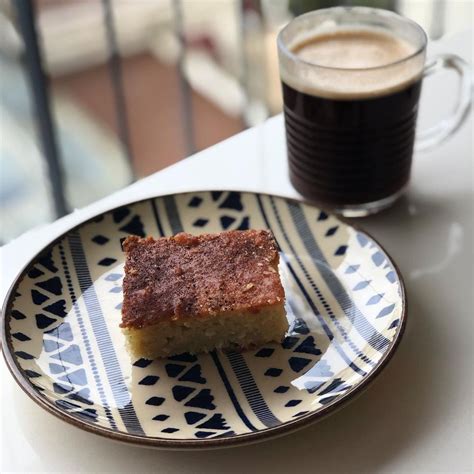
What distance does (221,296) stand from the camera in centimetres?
77

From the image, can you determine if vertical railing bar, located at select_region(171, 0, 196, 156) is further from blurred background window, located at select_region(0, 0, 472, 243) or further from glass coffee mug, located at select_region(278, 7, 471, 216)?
glass coffee mug, located at select_region(278, 7, 471, 216)

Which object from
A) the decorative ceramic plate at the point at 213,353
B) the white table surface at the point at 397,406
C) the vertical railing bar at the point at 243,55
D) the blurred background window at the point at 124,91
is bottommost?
the blurred background window at the point at 124,91

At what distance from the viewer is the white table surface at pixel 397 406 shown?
0.70 metres

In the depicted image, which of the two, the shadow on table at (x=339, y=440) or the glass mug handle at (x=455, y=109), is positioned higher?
the glass mug handle at (x=455, y=109)

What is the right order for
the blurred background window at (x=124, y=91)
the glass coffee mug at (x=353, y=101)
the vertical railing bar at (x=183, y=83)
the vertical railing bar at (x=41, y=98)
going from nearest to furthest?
the glass coffee mug at (x=353, y=101) < the vertical railing bar at (x=41, y=98) < the vertical railing bar at (x=183, y=83) < the blurred background window at (x=124, y=91)

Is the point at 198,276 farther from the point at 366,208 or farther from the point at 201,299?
the point at 366,208

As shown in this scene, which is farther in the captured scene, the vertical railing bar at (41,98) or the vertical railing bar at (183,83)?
the vertical railing bar at (183,83)

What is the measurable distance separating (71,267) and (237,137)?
0.39m

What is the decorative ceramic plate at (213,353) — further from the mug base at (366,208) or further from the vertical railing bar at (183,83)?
the vertical railing bar at (183,83)

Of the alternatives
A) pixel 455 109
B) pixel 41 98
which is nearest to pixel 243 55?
pixel 41 98

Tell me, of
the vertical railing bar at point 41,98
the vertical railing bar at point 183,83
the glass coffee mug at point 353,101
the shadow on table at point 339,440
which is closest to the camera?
the shadow on table at point 339,440

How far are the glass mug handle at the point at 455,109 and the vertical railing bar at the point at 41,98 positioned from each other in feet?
2.57

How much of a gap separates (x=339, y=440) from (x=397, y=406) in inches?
2.7

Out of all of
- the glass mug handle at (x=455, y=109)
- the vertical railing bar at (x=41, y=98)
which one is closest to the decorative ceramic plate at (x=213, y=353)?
the glass mug handle at (x=455, y=109)
